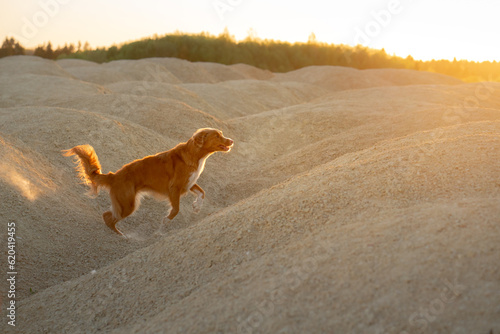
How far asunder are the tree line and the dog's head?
38.1 m

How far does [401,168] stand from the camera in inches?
195

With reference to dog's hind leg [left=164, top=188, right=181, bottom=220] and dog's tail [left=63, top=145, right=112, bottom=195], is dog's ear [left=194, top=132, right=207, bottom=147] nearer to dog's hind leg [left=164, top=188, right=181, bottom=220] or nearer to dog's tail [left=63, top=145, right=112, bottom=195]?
dog's hind leg [left=164, top=188, right=181, bottom=220]

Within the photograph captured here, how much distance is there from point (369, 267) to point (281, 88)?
21489mm

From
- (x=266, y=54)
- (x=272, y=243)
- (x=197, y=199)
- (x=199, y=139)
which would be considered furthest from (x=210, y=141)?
(x=266, y=54)

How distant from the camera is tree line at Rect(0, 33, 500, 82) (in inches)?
1673

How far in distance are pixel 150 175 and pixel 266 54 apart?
4175 centimetres

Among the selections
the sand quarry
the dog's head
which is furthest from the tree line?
the dog's head

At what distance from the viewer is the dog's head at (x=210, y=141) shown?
5.78 meters

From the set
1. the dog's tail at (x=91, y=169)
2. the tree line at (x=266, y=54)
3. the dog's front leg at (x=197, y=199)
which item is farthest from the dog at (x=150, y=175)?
the tree line at (x=266, y=54)

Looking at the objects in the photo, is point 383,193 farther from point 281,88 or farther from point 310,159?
point 281,88

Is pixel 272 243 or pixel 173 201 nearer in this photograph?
pixel 272 243

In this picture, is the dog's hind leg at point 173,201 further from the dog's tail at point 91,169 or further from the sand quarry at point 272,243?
the dog's tail at point 91,169

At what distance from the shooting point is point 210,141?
5.86 meters

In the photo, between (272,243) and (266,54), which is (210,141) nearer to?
(272,243)
